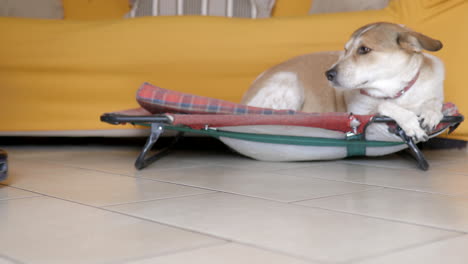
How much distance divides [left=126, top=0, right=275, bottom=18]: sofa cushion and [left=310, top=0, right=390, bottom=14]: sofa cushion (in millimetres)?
403

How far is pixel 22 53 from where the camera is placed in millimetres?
2537

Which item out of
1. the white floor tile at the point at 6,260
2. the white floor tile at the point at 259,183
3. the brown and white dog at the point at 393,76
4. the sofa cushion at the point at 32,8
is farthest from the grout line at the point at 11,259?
the sofa cushion at the point at 32,8

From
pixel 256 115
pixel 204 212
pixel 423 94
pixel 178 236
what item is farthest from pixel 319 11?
pixel 178 236

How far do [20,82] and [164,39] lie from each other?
68 cm

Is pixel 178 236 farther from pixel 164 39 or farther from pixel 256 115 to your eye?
pixel 164 39

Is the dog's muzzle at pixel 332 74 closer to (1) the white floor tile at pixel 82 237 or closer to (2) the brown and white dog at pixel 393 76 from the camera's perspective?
(2) the brown and white dog at pixel 393 76

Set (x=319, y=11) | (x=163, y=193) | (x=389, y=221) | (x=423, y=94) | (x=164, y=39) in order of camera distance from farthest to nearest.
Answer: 1. (x=319, y=11)
2. (x=164, y=39)
3. (x=423, y=94)
4. (x=163, y=193)
5. (x=389, y=221)

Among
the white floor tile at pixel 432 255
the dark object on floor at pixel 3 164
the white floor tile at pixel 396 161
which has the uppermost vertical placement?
the white floor tile at pixel 432 255

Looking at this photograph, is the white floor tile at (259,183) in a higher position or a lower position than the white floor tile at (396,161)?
higher

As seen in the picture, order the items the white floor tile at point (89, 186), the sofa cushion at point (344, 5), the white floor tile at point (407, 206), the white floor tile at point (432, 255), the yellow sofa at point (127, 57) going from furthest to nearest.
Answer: the sofa cushion at point (344, 5) < the yellow sofa at point (127, 57) < the white floor tile at point (89, 186) < the white floor tile at point (407, 206) < the white floor tile at point (432, 255)

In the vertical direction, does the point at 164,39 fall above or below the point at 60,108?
above

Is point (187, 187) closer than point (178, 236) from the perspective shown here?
No

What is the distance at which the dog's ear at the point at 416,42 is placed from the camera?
183 cm

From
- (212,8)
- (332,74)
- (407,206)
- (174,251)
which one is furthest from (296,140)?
Answer: (212,8)
